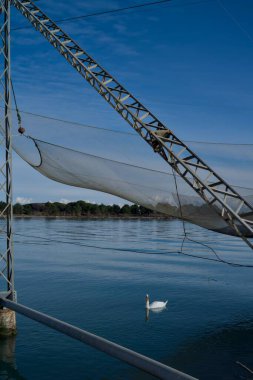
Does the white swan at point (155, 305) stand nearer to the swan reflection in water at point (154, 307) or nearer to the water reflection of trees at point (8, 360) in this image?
the swan reflection in water at point (154, 307)

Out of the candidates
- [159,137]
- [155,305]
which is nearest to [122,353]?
[159,137]

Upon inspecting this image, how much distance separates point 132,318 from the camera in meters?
13.2

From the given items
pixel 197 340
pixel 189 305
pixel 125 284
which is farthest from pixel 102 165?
pixel 125 284

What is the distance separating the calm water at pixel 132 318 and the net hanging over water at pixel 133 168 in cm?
117

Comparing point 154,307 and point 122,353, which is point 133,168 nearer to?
point 122,353

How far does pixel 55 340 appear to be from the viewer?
34.7ft

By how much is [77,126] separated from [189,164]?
2968mm

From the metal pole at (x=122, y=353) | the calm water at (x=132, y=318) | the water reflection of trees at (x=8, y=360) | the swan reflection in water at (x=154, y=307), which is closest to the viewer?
the metal pole at (x=122, y=353)

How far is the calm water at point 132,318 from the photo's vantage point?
29.9ft

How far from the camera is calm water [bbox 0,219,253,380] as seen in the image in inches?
358

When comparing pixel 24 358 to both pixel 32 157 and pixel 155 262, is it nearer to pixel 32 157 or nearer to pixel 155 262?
pixel 32 157

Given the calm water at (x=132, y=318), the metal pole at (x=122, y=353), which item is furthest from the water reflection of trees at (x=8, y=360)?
the metal pole at (x=122, y=353)

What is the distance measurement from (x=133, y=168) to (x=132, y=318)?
20.2 feet

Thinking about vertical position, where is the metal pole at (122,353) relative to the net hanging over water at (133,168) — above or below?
below
